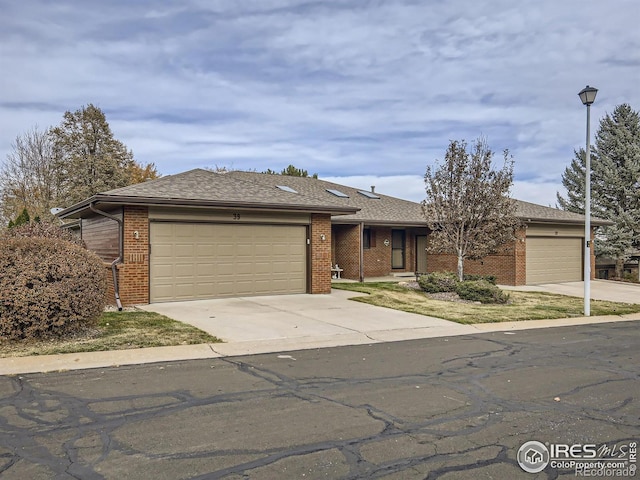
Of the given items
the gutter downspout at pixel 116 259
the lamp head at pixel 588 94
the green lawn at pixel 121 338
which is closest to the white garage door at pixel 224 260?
the gutter downspout at pixel 116 259

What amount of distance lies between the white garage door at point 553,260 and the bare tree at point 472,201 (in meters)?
4.75

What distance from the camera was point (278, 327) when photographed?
1066 cm

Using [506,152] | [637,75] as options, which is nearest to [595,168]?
[637,75]

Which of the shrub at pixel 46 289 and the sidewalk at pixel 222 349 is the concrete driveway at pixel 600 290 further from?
the shrub at pixel 46 289

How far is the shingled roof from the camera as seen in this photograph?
1381 centimetres

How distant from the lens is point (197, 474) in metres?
3.87

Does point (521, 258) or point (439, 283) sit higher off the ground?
point (521, 258)

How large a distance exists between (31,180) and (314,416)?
119 feet

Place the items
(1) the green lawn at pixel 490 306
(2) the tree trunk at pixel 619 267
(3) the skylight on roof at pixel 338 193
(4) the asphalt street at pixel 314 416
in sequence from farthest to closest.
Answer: (2) the tree trunk at pixel 619 267, (3) the skylight on roof at pixel 338 193, (1) the green lawn at pixel 490 306, (4) the asphalt street at pixel 314 416

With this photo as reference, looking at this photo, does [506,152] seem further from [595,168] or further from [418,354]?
[595,168]

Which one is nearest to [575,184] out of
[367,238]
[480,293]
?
[367,238]

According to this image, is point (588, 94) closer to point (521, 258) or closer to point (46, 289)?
point (521, 258)

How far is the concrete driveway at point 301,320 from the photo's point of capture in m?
10.0

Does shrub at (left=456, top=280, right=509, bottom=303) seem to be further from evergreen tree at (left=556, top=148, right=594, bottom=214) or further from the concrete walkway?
evergreen tree at (left=556, top=148, right=594, bottom=214)
